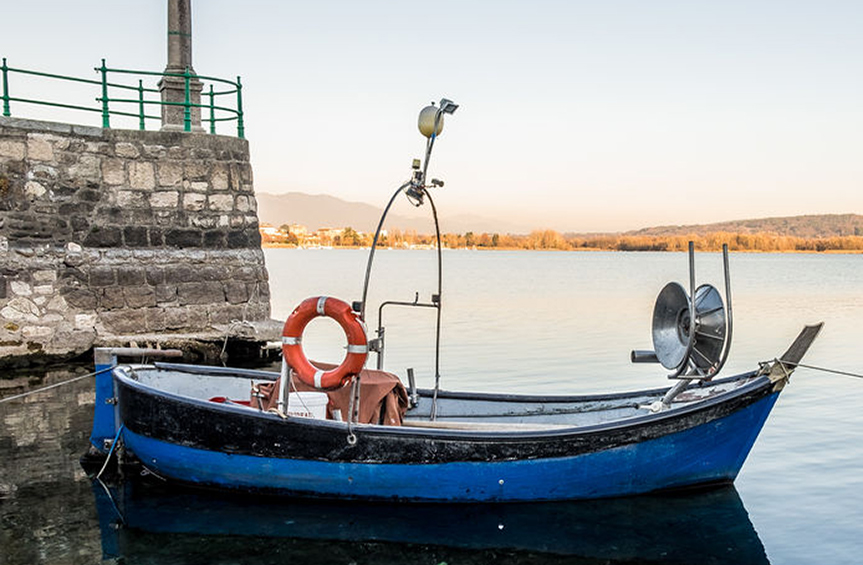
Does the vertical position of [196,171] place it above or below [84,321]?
above

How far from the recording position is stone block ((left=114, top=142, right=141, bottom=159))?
494 inches

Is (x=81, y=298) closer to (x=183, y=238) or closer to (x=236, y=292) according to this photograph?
(x=183, y=238)

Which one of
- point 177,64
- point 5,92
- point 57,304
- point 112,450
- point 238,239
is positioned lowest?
point 112,450

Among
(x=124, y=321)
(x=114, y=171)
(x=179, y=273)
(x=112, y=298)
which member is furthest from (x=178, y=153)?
(x=124, y=321)

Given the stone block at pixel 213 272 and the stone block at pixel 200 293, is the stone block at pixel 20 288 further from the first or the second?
the stone block at pixel 213 272

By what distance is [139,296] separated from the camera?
12.7m

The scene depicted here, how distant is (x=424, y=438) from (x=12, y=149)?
8.34 metres

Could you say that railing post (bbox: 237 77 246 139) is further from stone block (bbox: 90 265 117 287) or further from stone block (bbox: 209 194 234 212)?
stone block (bbox: 90 265 117 287)

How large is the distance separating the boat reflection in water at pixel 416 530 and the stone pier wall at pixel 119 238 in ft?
18.4

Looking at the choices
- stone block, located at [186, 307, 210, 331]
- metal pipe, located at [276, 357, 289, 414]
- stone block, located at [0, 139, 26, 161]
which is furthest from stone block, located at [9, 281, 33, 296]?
metal pipe, located at [276, 357, 289, 414]

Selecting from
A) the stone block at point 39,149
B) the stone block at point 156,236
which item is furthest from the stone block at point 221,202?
the stone block at point 39,149

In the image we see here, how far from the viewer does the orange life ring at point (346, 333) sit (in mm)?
6633

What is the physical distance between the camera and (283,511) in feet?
22.2

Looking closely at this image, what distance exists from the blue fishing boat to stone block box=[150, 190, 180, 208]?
6095 mm
